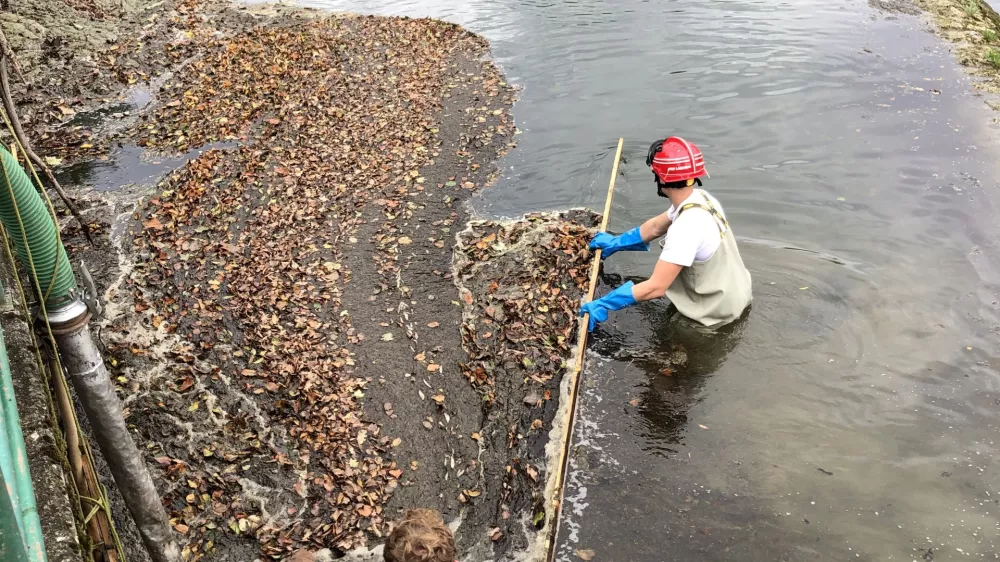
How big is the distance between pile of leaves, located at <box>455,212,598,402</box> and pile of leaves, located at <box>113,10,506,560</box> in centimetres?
120

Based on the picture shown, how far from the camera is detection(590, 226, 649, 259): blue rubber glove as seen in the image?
7324 mm

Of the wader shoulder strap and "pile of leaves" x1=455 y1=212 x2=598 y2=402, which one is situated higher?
the wader shoulder strap

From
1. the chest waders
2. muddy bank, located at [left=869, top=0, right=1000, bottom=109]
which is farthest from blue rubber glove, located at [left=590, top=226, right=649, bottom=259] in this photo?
muddy bank, located at [left=869, top=0, right=1000, bottom=109]

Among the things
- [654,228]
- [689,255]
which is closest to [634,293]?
Answer: [689,255]

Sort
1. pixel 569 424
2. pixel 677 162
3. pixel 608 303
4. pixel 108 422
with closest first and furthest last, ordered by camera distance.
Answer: pixel 108 422, pixel 677 162, pixel 569 424, pixel 608 303

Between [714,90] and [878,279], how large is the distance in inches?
257

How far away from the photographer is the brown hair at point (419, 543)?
10.6 feet

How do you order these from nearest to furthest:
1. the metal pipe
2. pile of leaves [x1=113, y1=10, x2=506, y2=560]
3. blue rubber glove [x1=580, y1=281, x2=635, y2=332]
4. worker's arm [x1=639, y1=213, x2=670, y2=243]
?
1. the metal pipe
2. pile of leaves [x1=113, y1=10, x2=506, y2=560]
3. blue rubber glove [x1=580, y1=281, x2=635, y2=332]
4. worker's arm [x1=639, y1=213, x2=670, y2=243]

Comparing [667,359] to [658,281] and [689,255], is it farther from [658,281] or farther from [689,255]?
[689,255]

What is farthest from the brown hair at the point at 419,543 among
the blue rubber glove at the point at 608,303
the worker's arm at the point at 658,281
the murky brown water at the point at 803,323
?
the blue rubber glove at the point at 608,303

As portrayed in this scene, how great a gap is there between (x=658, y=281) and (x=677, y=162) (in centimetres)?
110

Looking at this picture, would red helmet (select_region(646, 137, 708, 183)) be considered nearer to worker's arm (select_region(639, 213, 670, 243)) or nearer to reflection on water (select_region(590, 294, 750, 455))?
worker's arm (select_region(639, 213, 670, 243))

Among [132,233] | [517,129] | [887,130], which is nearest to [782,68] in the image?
[887,130]

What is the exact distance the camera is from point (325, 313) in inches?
284
